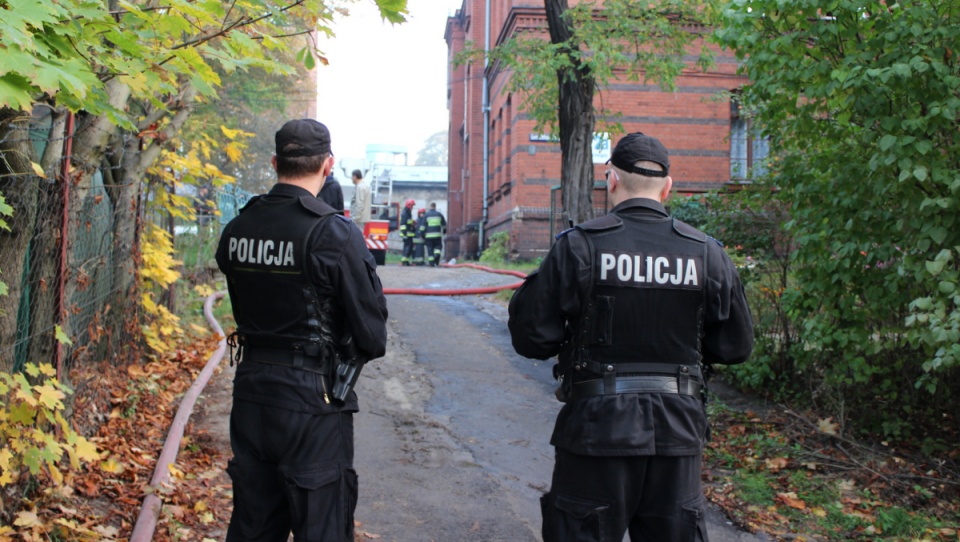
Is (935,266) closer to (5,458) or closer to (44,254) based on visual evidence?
(5,458)

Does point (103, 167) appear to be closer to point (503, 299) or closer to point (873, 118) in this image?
point (873, 118)

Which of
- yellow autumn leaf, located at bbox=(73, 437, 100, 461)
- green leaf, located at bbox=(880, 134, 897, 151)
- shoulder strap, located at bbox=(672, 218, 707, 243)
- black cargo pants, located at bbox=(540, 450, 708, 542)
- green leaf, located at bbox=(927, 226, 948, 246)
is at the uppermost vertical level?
green leaf, located at bbox=(880, 134, 897, 151)

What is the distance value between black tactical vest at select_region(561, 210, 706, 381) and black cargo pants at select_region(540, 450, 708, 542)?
328mm

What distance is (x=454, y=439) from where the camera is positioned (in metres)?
6.63

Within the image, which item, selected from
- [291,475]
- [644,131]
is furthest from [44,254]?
[644,131]

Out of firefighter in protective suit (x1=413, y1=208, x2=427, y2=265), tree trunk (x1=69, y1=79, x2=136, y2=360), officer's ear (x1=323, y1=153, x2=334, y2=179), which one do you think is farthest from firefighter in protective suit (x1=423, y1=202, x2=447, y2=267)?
officer's ear (x1=323, y1=153, x2=334, y2=179)

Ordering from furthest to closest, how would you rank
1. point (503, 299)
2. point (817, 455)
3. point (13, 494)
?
point (503, 299), point (817, 455), point (13, 494)

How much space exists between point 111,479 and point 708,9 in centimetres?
772

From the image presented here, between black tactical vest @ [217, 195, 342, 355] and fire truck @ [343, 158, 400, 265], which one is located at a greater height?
fire truck @ [343, 158, 400, 265]

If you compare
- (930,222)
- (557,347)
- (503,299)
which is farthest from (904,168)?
(503,299)

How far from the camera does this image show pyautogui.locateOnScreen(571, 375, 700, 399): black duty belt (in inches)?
122

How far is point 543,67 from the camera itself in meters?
9.99

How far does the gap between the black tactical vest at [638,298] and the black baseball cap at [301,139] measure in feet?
3.44

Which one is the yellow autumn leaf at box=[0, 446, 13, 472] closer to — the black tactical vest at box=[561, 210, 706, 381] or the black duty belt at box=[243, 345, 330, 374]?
the black duty belt at box=[243, 345, 330, 374]
